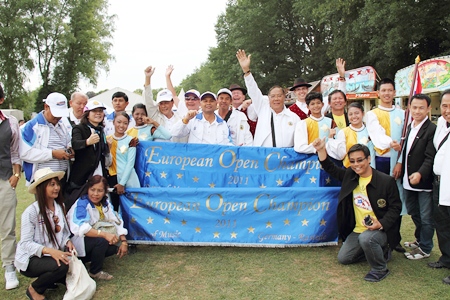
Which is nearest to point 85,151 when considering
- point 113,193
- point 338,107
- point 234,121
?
point 113,193

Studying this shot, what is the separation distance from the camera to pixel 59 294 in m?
3.71

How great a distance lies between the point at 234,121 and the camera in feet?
18.4

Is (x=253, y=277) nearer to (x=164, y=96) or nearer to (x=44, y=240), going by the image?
(x=44, y=240)

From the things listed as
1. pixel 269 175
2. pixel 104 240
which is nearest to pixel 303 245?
pixel 269 175

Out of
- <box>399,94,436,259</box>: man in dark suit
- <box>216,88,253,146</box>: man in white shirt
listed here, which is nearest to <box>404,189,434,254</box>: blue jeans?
<box>399,94,436,259</box>: man in dark suit

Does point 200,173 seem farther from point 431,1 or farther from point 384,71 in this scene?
point 384,71

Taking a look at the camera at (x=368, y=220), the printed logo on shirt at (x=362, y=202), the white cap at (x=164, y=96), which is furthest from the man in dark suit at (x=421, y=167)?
the white cap at (x=164, y=96)

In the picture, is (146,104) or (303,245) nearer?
(303,245)

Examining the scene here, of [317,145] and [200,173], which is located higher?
[317,145]

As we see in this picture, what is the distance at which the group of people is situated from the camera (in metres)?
3.73

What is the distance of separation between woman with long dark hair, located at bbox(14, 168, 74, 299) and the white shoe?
43cm

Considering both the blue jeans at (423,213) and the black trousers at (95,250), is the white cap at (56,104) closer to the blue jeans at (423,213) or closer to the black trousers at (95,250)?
the black trousers at (95,250)

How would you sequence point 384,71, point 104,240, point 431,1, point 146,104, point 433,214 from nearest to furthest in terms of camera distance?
point 104,240 < point 433,214 < point 146,104 < point 431,1 < point 384,71

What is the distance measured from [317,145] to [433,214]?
1520mm
